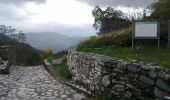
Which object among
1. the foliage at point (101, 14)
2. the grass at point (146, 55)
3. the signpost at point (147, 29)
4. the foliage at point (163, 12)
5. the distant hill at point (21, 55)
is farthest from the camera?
the distant hill at point (21, 55)

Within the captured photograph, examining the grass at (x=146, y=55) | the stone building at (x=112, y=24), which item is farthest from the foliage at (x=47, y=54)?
the grass at (x=146, y=55)

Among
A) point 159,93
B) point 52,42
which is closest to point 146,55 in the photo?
point 159,93

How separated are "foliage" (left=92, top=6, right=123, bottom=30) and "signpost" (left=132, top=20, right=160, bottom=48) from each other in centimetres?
759

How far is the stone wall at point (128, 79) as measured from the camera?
7633 millimetres

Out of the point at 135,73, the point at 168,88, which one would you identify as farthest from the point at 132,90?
the point at 168,88

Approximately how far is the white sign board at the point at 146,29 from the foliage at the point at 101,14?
759 centimetres

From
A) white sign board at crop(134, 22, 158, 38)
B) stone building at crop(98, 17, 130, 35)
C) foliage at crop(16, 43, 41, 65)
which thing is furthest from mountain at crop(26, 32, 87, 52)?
white sign board at crop(134, 22, 158, 38)

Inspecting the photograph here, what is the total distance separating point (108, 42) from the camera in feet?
52.1

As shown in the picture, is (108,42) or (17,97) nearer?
(17,97)

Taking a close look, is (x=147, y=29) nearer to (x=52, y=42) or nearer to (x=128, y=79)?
(x=128, y=79)

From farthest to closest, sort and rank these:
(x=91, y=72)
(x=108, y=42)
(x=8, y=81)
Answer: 1. (x=108, y=42)
2. (x=8, y=81)
3. (x=91, y=72)

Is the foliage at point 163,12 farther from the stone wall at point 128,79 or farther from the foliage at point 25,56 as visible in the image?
the foliage at point 25,56

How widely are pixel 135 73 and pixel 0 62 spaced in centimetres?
933

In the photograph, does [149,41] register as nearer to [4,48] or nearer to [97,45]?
[97,45]
